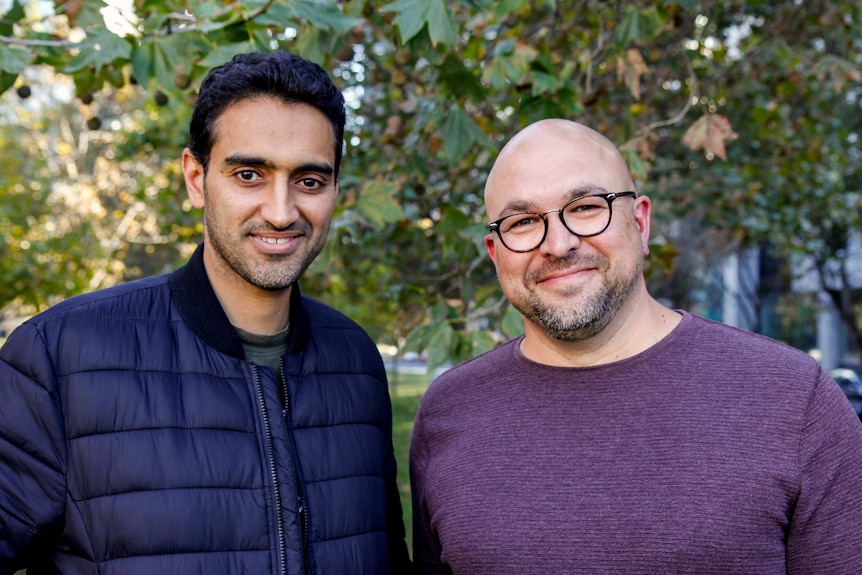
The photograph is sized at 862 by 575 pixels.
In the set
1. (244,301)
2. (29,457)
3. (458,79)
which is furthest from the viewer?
(458,79)

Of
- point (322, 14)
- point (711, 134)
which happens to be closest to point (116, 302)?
point (322, 14)

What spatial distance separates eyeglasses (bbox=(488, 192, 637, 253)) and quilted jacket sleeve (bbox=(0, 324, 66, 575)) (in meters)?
1.29

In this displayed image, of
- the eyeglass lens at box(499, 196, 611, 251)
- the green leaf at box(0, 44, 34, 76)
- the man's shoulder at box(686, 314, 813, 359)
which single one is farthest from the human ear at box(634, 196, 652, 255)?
the green leaf at box(0, 44, 34, 76)

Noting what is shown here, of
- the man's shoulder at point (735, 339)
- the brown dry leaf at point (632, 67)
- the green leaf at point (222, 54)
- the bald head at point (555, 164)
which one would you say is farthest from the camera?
the brown dry leaf at point (632, 67)

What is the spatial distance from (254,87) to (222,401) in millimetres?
898

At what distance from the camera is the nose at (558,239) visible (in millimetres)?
2303

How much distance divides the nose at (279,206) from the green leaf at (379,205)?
46.7 inches

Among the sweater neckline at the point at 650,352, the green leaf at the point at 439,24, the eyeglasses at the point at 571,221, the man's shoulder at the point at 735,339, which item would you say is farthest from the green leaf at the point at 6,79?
the man's shoulder at the point at 735,339

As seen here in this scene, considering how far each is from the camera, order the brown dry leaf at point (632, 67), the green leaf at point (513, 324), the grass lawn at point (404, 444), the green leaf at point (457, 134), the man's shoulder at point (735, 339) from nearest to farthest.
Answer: the man's shoulder at point (735, 339), the green leaf at point (513, 324), the green leaf at point (457, 134), the brown dry leaf at point (632, 67), the grass lawn at point (404, 444)

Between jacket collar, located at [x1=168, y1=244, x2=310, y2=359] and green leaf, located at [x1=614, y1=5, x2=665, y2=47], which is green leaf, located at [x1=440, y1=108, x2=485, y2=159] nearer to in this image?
green leaf, located at [x1=614, y1=5, x2=665, y2=47]

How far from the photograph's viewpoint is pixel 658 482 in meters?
2.15

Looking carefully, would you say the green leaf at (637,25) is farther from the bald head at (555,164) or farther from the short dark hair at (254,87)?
the short dark hair at (254,87)

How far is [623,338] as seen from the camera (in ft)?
7.84

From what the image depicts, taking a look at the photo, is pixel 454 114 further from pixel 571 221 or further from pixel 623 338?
pixel 623 338
